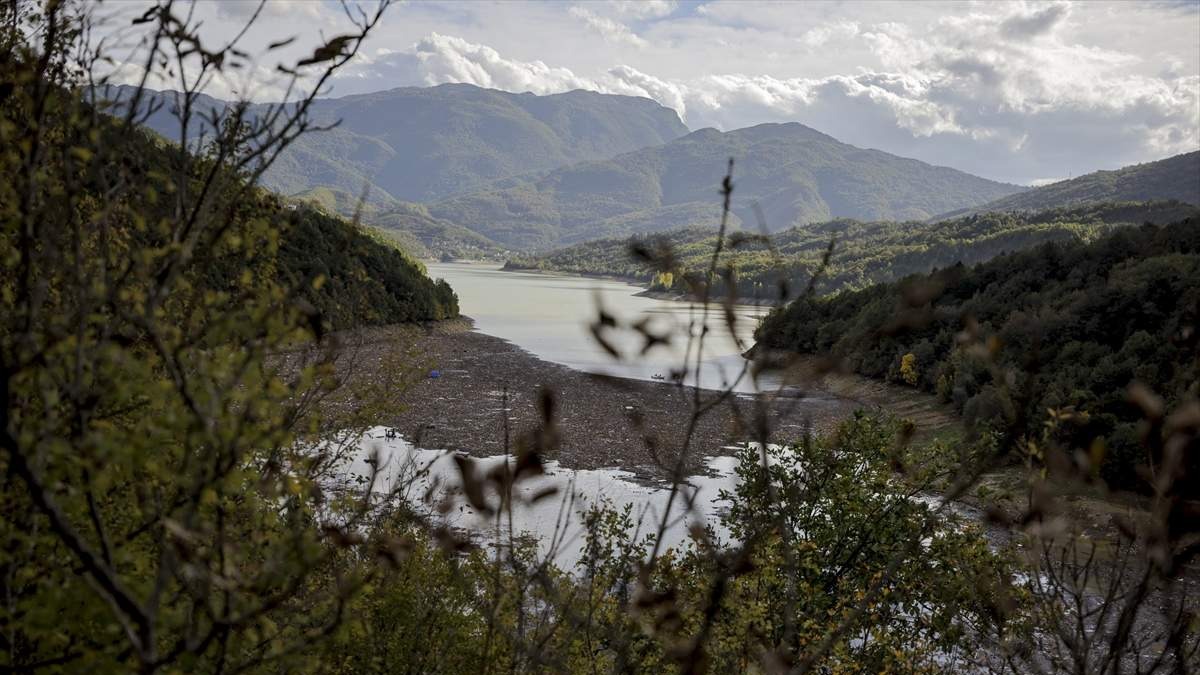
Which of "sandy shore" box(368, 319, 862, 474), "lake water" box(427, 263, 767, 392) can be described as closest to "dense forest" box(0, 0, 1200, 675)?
"lake water" box(427, 263, 767, 392)

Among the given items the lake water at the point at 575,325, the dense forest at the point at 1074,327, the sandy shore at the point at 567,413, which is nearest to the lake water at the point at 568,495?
the sandy shore at the point at 567,413

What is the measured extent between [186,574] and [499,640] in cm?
638

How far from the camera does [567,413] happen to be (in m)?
46.1

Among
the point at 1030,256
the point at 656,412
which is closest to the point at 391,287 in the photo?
the point at 656,412

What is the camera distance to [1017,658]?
17.0 meters

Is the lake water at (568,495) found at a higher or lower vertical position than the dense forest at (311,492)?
lower

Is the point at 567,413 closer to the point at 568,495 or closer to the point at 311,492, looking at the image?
the point at 568,495

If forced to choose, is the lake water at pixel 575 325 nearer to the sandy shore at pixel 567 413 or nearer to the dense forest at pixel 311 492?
the dense forest at pixel 311 492

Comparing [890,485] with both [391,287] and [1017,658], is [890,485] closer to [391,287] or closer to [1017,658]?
[1017,658]

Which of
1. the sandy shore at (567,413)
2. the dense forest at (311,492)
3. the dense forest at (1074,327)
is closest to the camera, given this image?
the dense forest at (311,492)

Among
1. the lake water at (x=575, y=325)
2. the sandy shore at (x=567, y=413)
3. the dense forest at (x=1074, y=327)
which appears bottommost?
the sandy shore at (x=567, y=413)

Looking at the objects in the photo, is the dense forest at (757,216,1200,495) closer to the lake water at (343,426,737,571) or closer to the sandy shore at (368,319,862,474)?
the sandy shore at (368,319,862,474)

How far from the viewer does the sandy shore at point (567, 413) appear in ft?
122

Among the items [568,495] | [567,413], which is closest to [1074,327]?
[567,413]
